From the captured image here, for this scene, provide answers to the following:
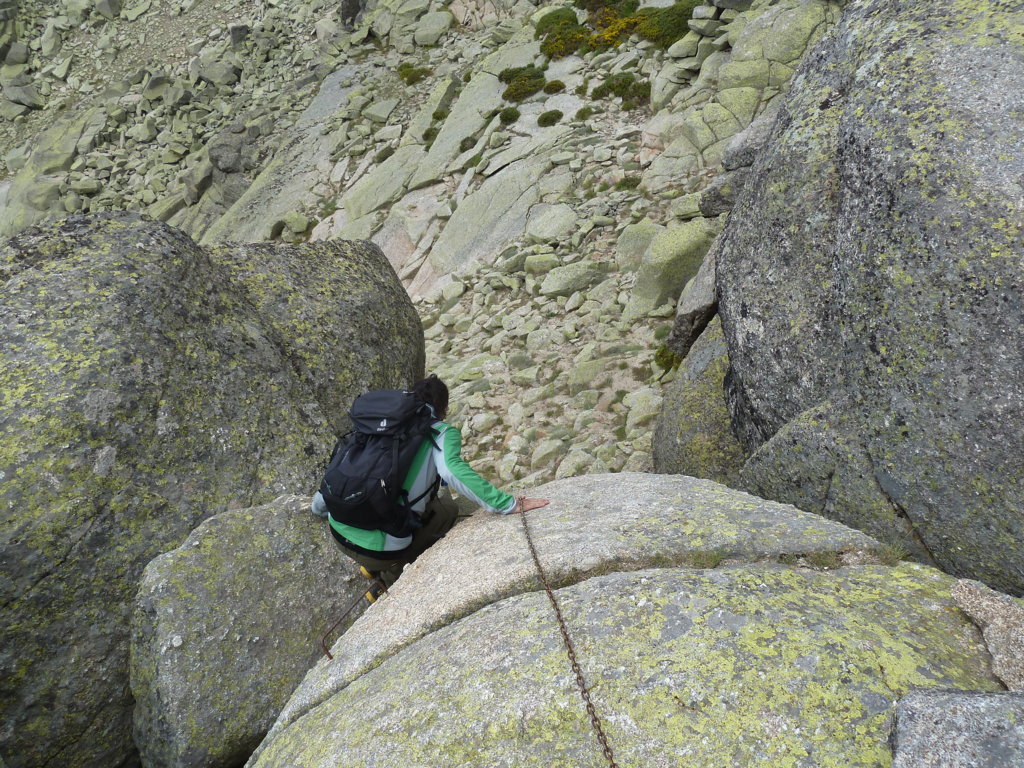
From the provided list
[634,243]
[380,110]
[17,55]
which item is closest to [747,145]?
[634,243]

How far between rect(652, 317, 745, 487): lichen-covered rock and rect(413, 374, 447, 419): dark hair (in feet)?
14.2

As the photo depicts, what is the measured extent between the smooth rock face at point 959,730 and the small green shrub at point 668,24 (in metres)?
26.7

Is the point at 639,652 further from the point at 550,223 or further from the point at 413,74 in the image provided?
the point at 413,74

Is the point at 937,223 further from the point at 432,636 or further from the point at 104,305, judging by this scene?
the point at 104,305

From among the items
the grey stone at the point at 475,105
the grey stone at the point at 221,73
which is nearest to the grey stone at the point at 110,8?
the grey stone at the point at 221,73

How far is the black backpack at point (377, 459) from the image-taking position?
21.7 feet

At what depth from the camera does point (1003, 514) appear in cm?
582

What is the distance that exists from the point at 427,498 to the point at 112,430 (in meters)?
3.74

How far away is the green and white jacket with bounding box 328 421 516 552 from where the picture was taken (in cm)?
688

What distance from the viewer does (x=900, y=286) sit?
20.9 feet

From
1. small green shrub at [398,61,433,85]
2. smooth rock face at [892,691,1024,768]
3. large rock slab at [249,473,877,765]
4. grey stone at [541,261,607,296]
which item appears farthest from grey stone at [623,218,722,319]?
small green shrub at [398,61,433,85]

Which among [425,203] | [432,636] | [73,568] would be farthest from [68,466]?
[425,203]

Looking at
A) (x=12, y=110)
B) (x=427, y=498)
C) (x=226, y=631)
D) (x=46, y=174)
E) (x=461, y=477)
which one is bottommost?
(x=427, y=498)

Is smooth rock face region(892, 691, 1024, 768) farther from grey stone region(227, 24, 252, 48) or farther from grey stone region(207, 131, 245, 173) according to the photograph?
grey stone region(227, 24, 252, 48)
